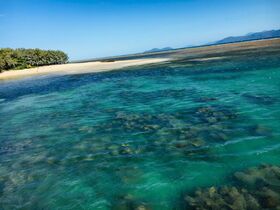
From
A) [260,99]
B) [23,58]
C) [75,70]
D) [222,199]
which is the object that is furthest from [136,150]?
[23,58]

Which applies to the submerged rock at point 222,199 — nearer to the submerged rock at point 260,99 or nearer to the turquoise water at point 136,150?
the turquoise water at point 136,150

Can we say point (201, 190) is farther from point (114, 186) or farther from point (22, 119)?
point (22, 119)

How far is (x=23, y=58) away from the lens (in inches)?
3620

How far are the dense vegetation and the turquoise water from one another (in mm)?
73194

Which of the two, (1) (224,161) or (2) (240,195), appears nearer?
(2) (240,195)

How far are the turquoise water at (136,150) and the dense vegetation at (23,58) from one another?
7319 centimetres

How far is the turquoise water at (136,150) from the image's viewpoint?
23.3 feet

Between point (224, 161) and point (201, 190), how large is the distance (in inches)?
69.9

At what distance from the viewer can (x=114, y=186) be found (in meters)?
7.41

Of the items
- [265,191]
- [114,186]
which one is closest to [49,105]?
[114,186]

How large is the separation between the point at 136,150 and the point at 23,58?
93.1m

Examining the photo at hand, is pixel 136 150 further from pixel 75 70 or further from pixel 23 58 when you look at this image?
pixel 23 58

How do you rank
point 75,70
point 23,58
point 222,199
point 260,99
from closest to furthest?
point 222,199 < point 260,99 < point 75,70 < point 23,58

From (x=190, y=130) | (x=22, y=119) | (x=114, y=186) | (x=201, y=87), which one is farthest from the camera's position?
(x=201, y=87)
